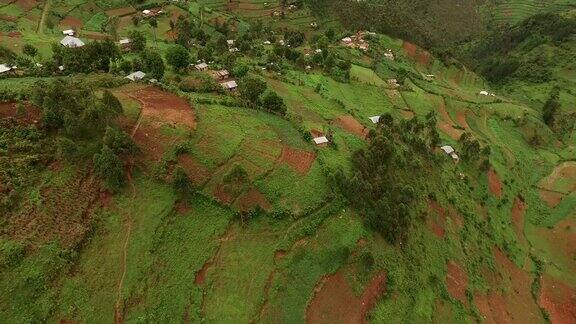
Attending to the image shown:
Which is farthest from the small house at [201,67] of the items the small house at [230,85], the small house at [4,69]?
the small house at [4,69]

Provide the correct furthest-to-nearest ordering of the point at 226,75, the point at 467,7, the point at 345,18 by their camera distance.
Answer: the point at 467,7 < the point at 345,18 < the point at 226,75

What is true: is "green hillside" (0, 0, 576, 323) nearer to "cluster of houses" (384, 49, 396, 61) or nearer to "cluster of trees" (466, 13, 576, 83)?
"cluster of houses" (384, 49, 396, 61)

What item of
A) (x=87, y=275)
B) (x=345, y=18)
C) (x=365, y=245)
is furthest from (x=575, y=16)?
(x=87, y=275)

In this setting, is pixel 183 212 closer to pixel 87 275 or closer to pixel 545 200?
pixel 87 275

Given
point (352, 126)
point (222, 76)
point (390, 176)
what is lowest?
point (352, 126)

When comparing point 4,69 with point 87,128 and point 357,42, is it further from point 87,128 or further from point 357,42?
point 357,42

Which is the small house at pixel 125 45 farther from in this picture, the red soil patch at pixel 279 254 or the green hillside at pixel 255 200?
the red soil patch at pixel 279 254

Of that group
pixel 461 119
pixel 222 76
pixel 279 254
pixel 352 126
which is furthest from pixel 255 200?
pixel 461 119
